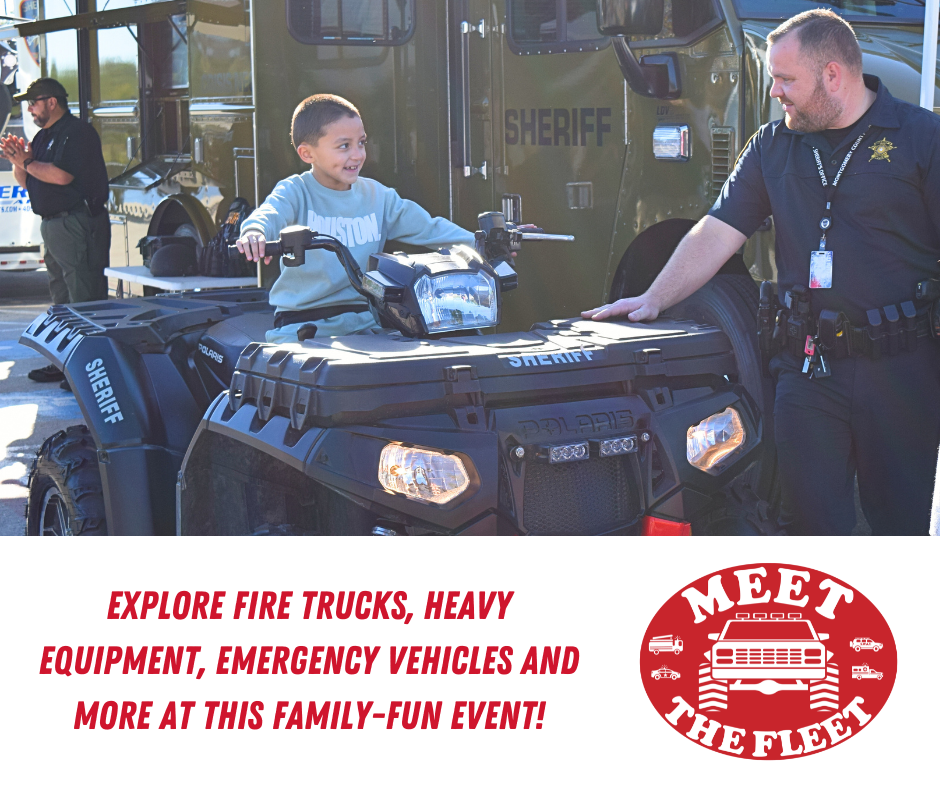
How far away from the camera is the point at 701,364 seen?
117 inches

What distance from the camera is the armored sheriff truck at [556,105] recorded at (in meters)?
4.40

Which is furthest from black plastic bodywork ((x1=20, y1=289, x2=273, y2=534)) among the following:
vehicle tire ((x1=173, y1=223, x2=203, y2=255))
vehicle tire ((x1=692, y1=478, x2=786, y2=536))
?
vehicle tire ((x1=173, y1=223, x2=203, y2=255))

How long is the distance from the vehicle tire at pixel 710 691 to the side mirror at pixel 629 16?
255cm

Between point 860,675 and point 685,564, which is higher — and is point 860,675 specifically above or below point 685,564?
below

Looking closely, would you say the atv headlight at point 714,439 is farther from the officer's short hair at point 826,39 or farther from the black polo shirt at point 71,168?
the black polo shirt at point 71,168

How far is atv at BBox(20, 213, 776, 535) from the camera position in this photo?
8.63ft

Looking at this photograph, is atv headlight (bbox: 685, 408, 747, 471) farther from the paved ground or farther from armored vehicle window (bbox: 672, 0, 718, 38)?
the paved ground

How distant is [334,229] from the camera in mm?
3582

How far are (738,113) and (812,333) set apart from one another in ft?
4.39

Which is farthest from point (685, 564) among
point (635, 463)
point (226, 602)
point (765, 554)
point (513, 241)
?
point (513, 241)

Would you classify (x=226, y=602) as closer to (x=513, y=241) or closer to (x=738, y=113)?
(x=513, y=241)

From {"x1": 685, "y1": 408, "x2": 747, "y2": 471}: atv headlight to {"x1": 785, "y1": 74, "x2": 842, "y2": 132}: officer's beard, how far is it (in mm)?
848

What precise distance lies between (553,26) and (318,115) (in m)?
1.95

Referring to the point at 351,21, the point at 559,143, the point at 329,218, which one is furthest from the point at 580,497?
the point at 351,21
